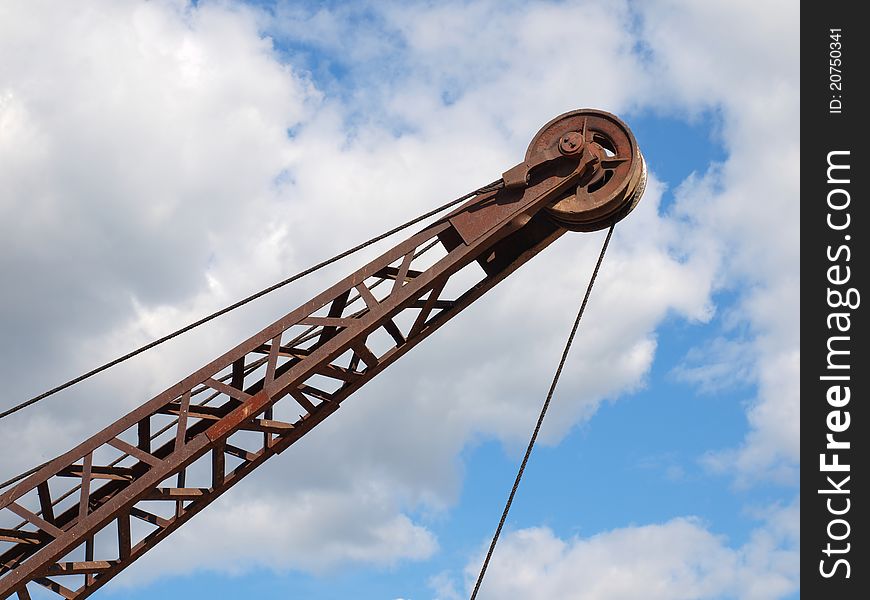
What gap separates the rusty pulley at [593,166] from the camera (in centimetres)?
1163

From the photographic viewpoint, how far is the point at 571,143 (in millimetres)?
11680

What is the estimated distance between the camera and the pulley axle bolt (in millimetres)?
11633

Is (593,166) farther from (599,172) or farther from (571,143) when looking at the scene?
(571,143)

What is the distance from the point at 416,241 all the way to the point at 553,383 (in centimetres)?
240

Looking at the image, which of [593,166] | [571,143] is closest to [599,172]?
[593,166]

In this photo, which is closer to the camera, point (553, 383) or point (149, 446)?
point (149, 446)

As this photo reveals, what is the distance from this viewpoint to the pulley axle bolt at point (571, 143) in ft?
38.2

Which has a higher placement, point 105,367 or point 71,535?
point 105,367

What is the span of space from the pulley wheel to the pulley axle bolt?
13mm

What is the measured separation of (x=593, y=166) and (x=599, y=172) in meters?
0.10

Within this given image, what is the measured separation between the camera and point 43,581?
1064cm

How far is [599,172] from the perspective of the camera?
38.6 feet
